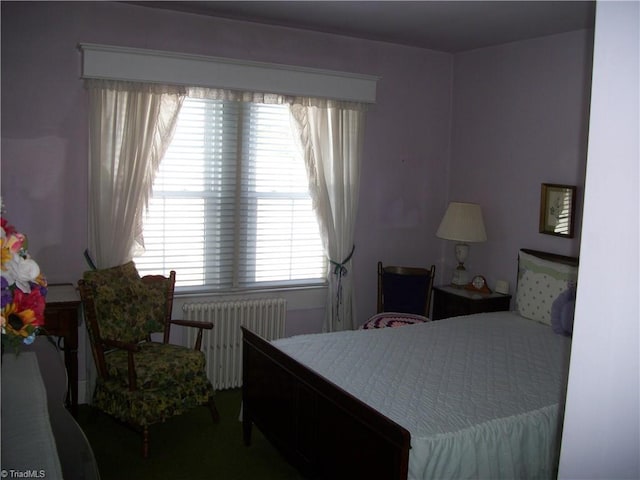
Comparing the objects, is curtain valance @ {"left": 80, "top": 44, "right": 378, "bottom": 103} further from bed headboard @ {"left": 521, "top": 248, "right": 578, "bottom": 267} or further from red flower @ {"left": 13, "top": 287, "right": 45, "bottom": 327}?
red flower @ {"left": 13, "top": 287, "right": 45, "bottom": 327}

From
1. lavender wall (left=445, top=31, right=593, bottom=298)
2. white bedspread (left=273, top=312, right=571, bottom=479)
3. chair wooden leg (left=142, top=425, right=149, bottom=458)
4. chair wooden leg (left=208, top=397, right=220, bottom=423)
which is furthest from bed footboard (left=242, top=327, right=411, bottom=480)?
lavender wall (left=445, top=31, right=593, bottom=298)

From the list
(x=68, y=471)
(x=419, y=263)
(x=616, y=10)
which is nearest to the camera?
(x=616, y=10)

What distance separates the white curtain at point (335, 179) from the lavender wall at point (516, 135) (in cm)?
101

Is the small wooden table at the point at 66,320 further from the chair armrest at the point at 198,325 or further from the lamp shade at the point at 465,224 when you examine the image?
the lamp shade at the point at 465,224

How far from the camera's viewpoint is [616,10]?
0.65 metres

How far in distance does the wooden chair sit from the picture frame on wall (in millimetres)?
964

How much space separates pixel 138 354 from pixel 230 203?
1.32 m

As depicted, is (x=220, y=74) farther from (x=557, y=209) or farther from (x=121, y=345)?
(x=557, y=209)

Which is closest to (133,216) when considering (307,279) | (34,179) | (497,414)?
(34,179)

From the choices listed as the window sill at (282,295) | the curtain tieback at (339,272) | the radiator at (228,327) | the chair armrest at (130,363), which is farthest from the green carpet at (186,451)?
the curtain tieback at (339,272)

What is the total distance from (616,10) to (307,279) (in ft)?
14.5

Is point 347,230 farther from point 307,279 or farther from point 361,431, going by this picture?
point 361,431

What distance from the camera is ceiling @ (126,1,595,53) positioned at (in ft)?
12.6

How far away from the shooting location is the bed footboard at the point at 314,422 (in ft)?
8.32
